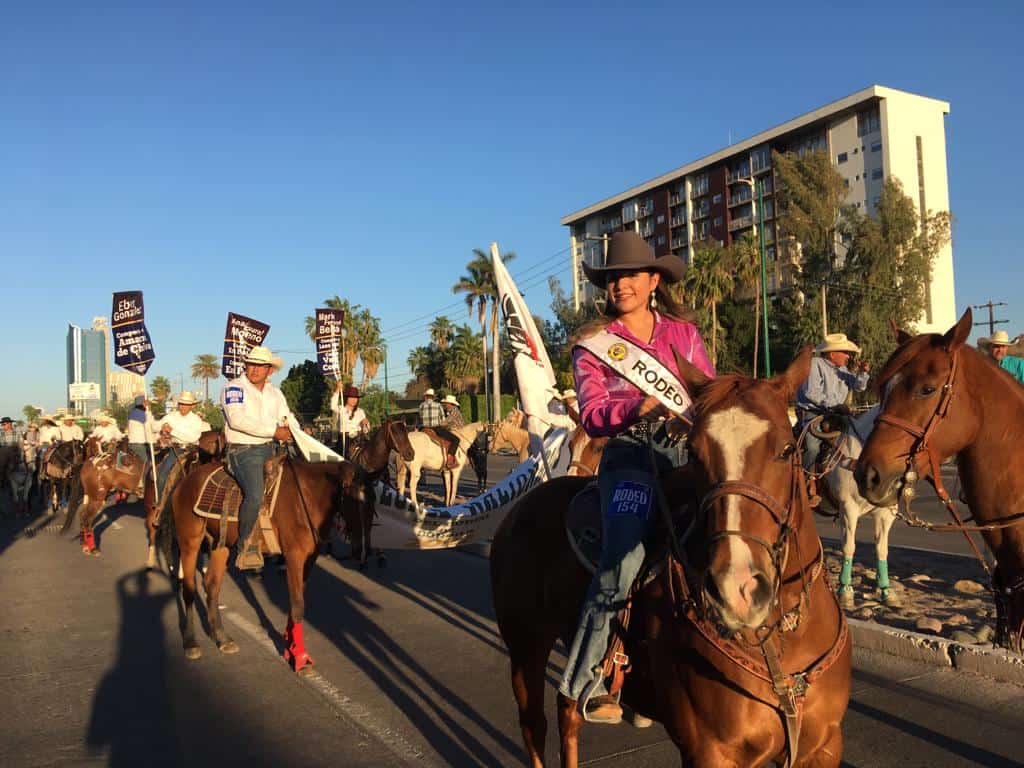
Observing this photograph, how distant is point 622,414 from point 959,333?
2131 millimetres

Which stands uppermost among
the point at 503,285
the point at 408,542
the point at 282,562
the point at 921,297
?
the point at 921,297

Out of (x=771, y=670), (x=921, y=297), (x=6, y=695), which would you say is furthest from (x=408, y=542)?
(x=921, y=297)

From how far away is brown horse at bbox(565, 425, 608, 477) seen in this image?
9.75 metres

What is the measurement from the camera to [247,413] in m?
8.20

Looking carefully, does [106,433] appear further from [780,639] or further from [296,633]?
[780,639]

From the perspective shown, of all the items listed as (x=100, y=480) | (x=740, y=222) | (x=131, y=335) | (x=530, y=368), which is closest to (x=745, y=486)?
(x=530, y=368)

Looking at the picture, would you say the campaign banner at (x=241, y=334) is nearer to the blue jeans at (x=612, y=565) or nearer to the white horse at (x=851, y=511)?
the white horse at (x=851, y=511)

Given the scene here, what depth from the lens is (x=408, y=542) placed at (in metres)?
7.85

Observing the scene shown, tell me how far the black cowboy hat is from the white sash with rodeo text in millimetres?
384

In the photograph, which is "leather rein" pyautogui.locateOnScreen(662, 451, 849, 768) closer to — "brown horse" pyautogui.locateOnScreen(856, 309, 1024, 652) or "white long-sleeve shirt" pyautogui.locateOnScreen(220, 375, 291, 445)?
"brown horse" pyautogui.locateOnScreen(856, 309, 1024, 652)

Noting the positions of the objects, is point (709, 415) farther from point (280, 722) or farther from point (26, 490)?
point (26, 490)

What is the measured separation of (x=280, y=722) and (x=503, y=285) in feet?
23.2

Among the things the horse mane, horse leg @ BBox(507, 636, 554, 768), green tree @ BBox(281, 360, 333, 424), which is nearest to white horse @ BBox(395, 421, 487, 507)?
Result: horse leg @ BBox(507, 636, 554, 768)

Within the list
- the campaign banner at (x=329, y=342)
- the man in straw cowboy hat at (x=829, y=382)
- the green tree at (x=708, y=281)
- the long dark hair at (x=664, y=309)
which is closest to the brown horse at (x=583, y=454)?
the man in straw cowboy hat at (x=829, y=382)
